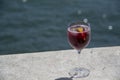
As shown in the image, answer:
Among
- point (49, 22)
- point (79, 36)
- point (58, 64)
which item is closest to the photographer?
point (79, 36)

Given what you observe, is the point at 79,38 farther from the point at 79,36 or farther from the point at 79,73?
the point at 79,73

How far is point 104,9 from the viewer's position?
657cm

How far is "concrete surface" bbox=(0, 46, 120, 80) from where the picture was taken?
6.80ft

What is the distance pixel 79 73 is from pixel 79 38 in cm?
23

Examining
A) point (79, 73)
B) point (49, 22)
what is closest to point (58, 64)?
point (79, 73)

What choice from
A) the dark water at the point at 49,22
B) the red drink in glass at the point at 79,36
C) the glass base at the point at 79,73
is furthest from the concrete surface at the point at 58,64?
the dark water at the point at 49,22

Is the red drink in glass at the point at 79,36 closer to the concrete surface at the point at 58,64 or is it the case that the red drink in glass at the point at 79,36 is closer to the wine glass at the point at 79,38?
the wine glass at the point at 79,38

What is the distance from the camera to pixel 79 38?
201cm

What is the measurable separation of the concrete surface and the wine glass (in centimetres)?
4

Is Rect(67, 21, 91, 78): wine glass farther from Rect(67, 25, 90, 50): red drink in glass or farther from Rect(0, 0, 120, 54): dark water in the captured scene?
Rect(0, 0, 120, 54): dark water

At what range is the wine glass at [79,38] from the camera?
2.01 metres

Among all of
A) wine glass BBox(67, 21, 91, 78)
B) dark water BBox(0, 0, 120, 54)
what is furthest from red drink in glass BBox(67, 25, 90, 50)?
dark water BBox(0, 0, 120, 54)

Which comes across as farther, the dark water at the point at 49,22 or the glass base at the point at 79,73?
the dark water at the point at 49,22

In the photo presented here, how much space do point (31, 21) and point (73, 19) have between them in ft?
2.52
